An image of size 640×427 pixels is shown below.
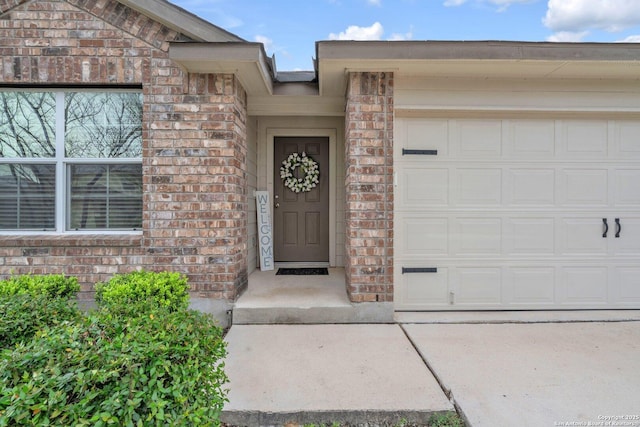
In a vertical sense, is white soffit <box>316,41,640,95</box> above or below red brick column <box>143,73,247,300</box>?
above

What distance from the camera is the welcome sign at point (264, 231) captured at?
5387 millimetres

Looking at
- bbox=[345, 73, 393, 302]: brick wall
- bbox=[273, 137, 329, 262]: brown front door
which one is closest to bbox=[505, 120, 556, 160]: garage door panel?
bbox=[345, 73, 393, 302]: brick wall

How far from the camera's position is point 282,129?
18.3ft

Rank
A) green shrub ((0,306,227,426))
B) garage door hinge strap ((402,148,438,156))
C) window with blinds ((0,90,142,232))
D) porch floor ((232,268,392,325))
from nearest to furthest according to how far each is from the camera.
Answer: green shrub ((0,306,227,426))
porch floor ((232,268,392,325))
window with blinds ((0,90,142,232))
garage door hinge strap ((402,148,438,156))

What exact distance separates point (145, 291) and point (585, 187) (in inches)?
180

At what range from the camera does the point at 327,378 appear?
2436 mm

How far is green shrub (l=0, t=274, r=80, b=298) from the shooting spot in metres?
2.72

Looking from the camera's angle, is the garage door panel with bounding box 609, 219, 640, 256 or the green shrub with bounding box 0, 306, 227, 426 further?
the garage door panel with bounding box 609, 219, 640, 256

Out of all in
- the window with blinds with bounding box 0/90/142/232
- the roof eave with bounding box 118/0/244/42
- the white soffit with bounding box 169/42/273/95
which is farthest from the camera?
the window with blinds with bounding box 0/90/142/232

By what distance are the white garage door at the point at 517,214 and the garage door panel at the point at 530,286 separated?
0.01 meters

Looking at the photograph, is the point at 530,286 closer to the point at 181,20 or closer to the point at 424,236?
the point at 424,236

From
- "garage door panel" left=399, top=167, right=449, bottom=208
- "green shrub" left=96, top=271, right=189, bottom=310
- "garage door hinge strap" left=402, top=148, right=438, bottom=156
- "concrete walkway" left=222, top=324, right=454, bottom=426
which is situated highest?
"garage door hinge strap" left=402, top=148, right=438, bottom=156

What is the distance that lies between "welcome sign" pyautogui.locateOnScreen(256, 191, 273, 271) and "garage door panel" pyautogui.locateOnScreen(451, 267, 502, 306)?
2807mm

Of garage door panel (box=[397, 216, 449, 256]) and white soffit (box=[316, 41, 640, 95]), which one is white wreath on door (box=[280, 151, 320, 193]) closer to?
garage door panel (box=[397, 216, 449, 256])
